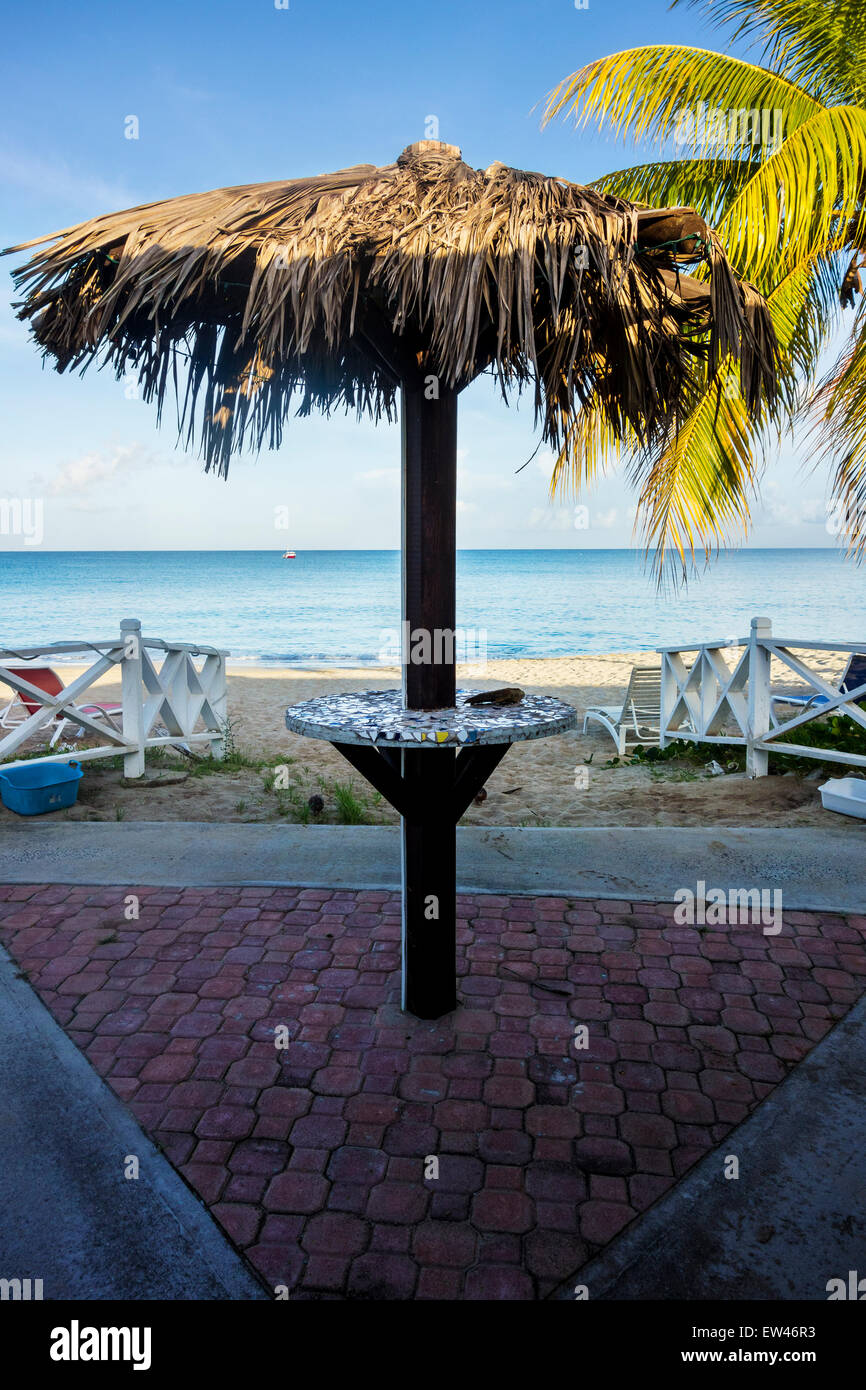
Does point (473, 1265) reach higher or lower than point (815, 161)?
lower

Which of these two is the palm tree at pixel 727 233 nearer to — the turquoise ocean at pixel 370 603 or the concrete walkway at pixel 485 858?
the concrete walkway at pixel 485 858

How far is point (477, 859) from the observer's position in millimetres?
4906

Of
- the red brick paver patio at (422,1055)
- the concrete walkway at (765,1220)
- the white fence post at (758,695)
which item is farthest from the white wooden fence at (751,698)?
the concrete walkway at (765,1220)

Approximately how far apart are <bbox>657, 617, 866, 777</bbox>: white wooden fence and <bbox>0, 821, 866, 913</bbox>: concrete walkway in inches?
47.8

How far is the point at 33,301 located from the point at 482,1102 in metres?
3.37

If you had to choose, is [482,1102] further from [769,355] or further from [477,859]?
[769,355]

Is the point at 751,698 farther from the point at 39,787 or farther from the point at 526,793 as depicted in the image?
the point at 39,787

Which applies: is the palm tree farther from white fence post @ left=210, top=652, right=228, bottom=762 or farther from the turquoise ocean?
the turquoise ocean

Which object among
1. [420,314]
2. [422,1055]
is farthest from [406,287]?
[422,1055]

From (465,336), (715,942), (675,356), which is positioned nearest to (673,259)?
(675,356)

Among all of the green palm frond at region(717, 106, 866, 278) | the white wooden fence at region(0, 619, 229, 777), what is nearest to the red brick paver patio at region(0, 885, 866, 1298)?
the white wooden fence at region(0, 619, 229, 777)

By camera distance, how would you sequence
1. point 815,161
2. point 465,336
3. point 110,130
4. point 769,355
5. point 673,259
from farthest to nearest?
point 815,161 < point 110,130 < point 769,355 < point 673,259 < point 465,336

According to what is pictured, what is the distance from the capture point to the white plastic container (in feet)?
18.4

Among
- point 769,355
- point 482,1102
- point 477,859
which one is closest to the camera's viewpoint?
point 482,1102
